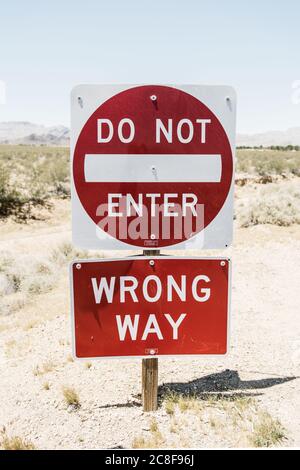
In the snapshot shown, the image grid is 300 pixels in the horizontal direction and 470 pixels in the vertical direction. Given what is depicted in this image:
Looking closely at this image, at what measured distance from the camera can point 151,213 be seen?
259cm

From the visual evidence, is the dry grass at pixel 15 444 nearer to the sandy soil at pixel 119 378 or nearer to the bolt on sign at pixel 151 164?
the sandy soil at pixel 119 378

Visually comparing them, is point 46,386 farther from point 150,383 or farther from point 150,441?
point 150,441

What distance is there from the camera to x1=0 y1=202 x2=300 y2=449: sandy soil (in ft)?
9.45

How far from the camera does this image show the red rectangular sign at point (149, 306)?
8.77ft

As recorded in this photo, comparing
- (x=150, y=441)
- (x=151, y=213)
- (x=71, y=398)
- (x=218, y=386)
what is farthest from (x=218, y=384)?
(x=151, y=213)

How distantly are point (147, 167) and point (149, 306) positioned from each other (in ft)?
2.67

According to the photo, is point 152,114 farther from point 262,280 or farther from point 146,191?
point 262,280

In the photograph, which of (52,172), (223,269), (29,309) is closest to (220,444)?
(223,269)

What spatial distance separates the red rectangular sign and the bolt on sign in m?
0.15

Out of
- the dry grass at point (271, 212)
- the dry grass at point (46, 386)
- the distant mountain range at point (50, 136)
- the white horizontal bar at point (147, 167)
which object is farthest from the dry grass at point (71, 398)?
the distant mountain range at point (50, 136)

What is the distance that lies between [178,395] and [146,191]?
1587mm

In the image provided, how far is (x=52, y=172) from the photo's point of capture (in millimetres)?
A: 22516

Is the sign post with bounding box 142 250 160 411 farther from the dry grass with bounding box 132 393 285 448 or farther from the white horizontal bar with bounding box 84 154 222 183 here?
the white horizontal bar with bounding box 84 154 222 183

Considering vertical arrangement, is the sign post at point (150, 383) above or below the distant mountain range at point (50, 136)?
below
